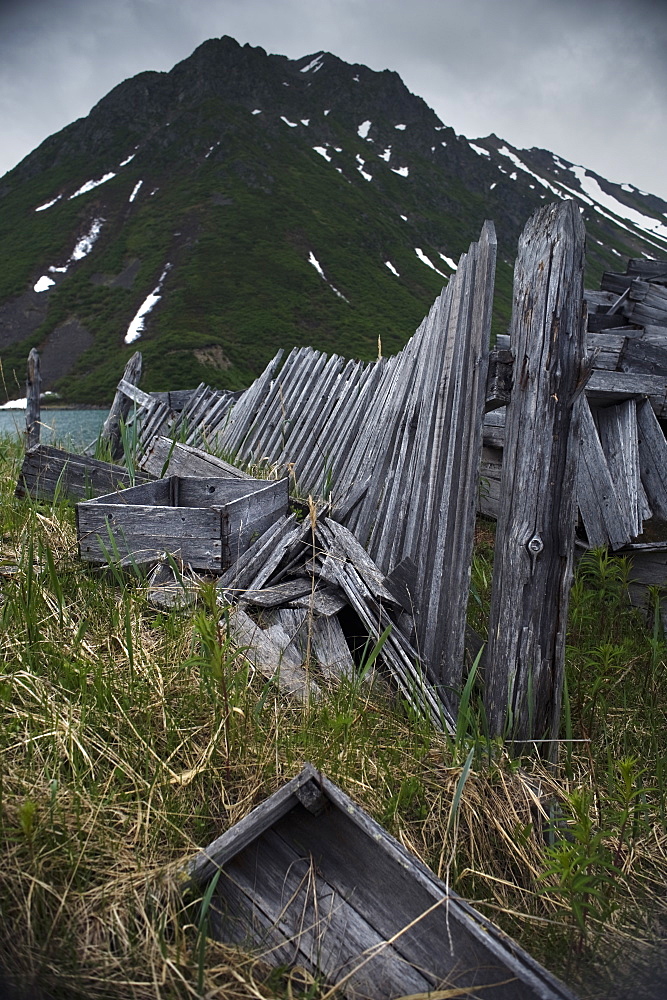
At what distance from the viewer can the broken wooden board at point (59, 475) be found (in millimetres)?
3992

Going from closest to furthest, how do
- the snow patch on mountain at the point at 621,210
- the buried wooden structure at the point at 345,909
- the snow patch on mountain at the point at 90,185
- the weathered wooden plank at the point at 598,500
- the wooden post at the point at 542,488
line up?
the buried wooden structure at the point at 345,909 → the wooden post at the point at 542,488 → the weathered wooden plank at the point at 598,500 → the snow patch on mountain at the point at 90,185 → the snow patch on mountain at the point at 621,210

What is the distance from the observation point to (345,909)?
1.73 metres

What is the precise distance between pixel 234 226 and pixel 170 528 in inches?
3421

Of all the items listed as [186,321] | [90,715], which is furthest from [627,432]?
[186,321]

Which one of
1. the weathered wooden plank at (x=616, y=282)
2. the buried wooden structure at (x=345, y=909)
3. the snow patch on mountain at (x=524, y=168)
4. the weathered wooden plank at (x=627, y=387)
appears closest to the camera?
the buried wooden structure at (x=345, y=909)

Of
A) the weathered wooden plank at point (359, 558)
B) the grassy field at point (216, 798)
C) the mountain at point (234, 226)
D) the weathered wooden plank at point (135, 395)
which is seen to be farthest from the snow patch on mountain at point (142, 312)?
the grassy field at point (216, 798)

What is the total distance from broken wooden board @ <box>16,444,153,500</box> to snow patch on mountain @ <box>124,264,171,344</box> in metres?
58.2

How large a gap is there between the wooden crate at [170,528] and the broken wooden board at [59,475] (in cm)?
67

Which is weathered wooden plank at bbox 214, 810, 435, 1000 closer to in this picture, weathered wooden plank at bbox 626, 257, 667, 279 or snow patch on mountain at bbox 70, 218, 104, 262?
weathered wooden plank at bbox 626, 257, 667, 279

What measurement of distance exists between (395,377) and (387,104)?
187m

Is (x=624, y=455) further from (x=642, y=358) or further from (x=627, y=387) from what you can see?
(x=642, y=358)

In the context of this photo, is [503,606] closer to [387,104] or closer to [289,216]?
[289,216]

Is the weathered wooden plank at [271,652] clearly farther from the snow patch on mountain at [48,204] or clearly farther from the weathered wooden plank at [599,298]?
the snow patch on mountain at [48,204]

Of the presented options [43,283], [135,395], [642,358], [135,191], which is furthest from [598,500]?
[135,191]
